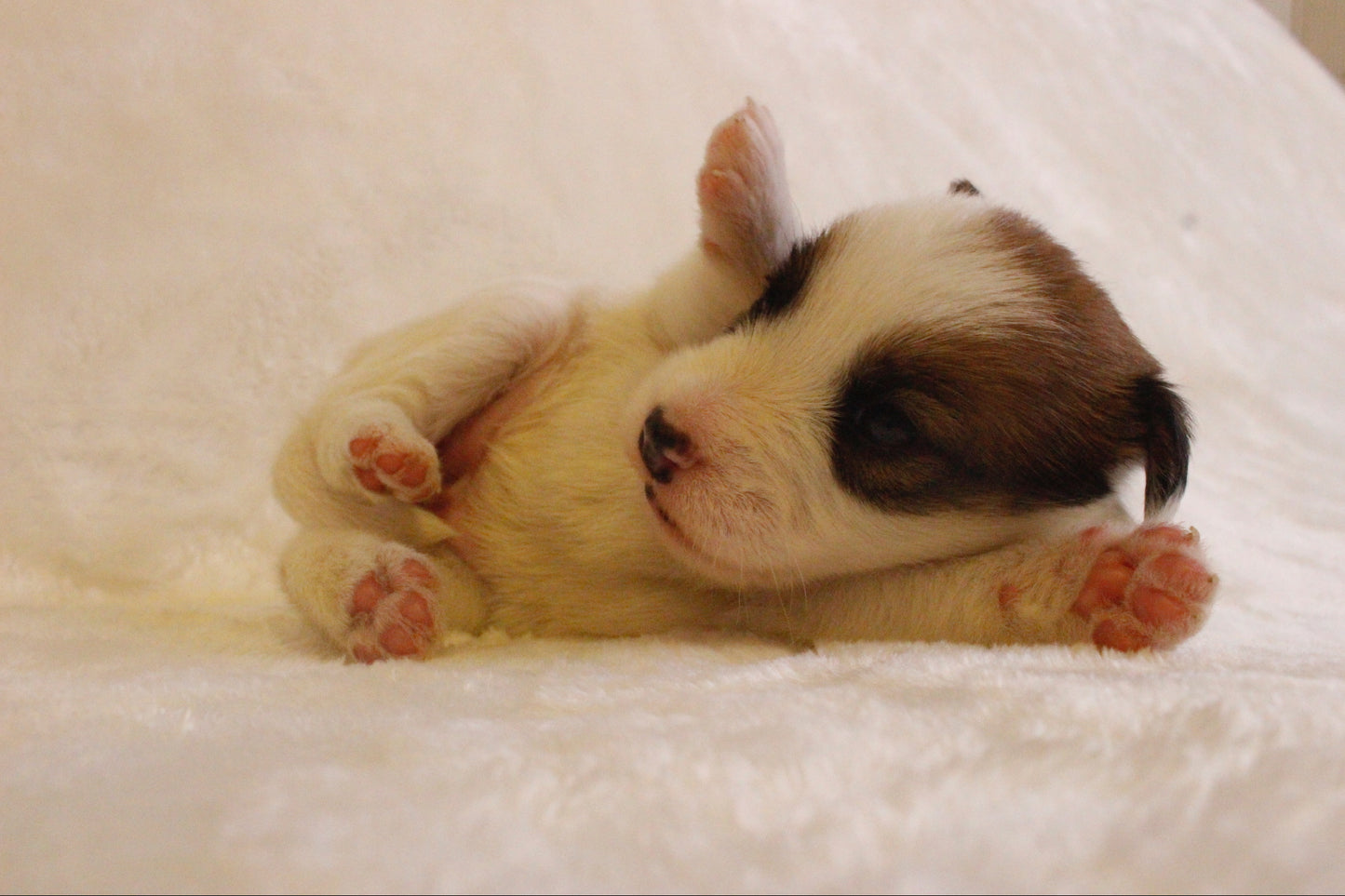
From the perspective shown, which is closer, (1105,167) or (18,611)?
(18,611)

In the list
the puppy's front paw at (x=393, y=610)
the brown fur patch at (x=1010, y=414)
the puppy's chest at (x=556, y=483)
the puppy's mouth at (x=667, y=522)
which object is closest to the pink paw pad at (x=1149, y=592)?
the brown fur patch at (x=1010, y=414)

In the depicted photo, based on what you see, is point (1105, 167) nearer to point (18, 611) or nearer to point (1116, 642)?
point (1116, 642)

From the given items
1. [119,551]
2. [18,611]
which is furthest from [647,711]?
[119,551]

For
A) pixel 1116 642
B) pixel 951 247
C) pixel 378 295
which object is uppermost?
pixel 951 247

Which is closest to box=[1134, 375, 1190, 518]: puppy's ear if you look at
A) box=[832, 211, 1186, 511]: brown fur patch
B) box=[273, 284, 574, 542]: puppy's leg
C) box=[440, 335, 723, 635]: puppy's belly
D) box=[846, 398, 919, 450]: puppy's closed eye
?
box=[832, 211, 1186, 511]: brown fur patch

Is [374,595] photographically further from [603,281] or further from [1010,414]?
[603,281]

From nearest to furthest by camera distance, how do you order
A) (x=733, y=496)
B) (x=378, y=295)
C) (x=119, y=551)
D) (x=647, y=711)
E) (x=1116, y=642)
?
(x=647, y=711) < (x=1116, y=642) < (x=733, y=496) < (x=119, y=551) < (x=378, y=295)

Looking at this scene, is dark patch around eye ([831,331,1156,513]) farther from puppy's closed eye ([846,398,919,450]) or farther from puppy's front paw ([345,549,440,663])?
puppy's front paw ([345,549,440,663])
